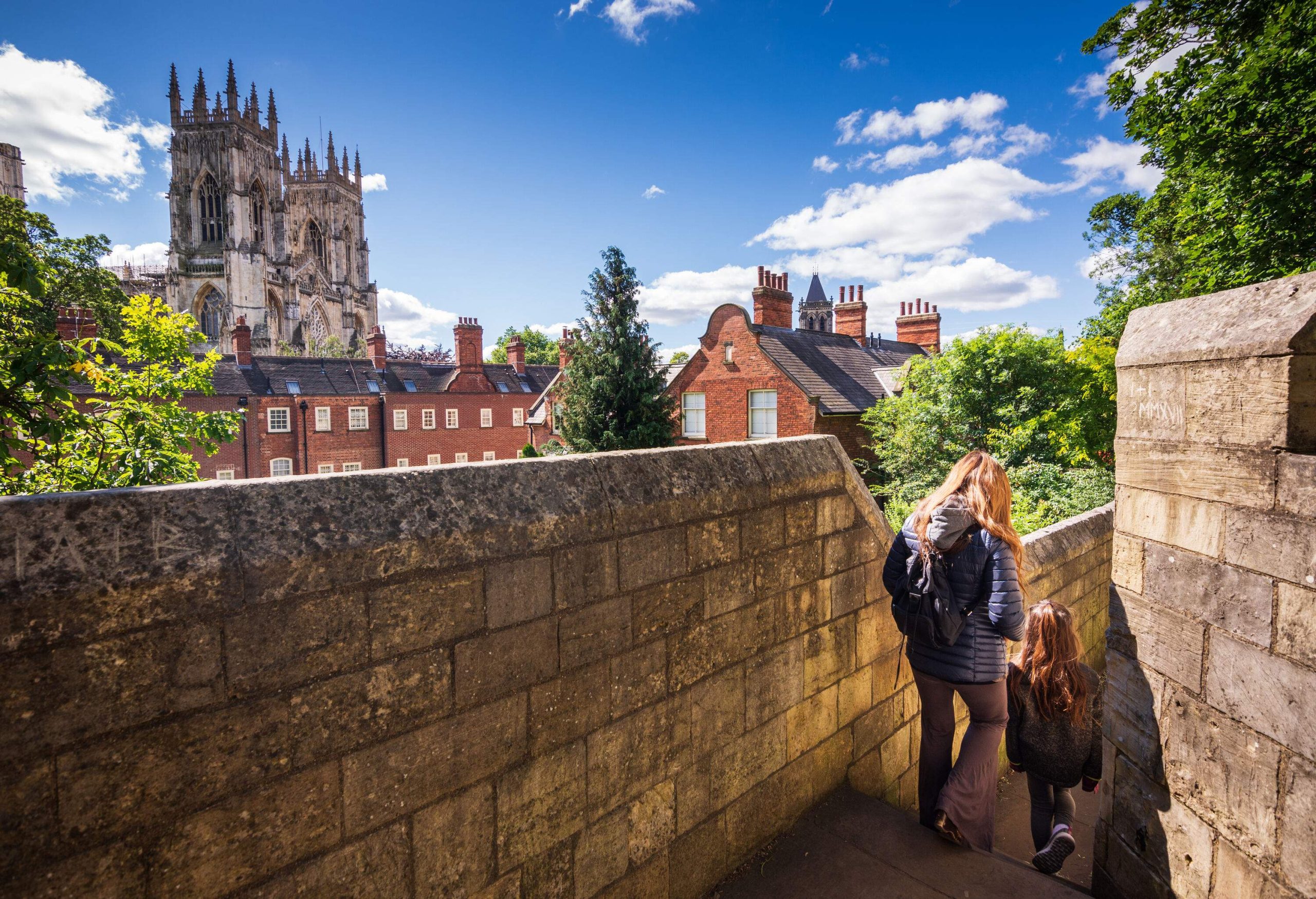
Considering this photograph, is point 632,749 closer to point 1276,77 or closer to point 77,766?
point 77,766

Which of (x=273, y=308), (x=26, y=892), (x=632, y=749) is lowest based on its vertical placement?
(x=632, y=749)

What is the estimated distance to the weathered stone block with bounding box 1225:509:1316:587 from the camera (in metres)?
2.00

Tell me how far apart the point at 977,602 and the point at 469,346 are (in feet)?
124

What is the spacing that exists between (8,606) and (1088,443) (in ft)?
71.8

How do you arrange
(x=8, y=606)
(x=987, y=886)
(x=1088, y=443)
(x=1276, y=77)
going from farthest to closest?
(x=1088, y=443) → (x=1276, y=77) → (x=987, y=886) → (x=8, y=606)

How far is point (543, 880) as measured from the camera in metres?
2.26

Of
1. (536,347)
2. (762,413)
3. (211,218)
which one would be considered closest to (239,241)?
(211,218)

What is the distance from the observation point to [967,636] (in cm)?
327

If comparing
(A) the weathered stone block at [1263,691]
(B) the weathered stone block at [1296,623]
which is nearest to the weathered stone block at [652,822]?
(A) the weathered stone block at [1263,691]

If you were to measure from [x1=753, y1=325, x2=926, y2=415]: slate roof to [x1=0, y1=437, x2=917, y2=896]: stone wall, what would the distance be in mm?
19405

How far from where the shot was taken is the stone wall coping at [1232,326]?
2100 millimetres

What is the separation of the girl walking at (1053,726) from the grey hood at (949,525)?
1.20 m

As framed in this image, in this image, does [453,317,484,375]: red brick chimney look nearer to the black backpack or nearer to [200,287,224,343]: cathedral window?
the black backpack

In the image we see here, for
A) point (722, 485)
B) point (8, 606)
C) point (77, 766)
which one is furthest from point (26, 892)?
point (722, 485)
